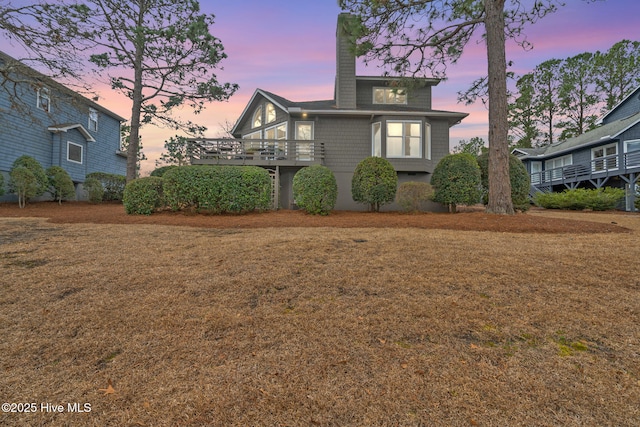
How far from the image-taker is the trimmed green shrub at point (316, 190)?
9445 mm

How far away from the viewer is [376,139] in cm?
1405

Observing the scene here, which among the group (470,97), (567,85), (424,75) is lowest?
(470,97)

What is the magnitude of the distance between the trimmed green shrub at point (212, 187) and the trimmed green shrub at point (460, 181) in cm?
654

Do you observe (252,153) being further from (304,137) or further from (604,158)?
(604,158)

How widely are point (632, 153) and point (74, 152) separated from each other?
3339 cm

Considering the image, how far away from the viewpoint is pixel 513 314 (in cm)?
266

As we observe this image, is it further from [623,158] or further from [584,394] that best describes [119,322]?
[623,158]

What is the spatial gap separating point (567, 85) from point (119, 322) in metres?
41.9

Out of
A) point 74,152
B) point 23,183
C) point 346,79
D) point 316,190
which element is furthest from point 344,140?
point 74,152

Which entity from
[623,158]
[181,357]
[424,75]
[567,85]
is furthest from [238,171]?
[567,85]

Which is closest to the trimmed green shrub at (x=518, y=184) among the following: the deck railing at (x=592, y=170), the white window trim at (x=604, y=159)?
the deck railing at (x=592, y=170)

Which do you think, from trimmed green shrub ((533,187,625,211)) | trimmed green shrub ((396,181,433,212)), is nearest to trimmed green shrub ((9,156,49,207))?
trimmed green shrub ((396,181,433,212))

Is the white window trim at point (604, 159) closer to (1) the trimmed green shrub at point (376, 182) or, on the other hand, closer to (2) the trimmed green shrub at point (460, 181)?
(2) the trimmed green shrub at point (460, 181)

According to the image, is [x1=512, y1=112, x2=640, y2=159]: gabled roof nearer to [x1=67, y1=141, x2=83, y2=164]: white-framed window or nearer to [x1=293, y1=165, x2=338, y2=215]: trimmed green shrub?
[x1=293, y1=165, x2=338, y2=215]: trimmed green shrub
